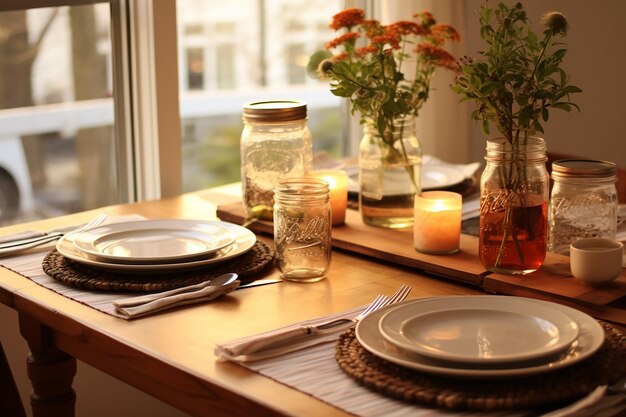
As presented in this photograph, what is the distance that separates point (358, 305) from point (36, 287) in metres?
0.52

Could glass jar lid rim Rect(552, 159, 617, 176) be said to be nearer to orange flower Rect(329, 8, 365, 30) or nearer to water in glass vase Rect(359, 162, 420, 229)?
water in glass vase Rect(359, 162, 420, 229)

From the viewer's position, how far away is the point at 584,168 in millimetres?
1468

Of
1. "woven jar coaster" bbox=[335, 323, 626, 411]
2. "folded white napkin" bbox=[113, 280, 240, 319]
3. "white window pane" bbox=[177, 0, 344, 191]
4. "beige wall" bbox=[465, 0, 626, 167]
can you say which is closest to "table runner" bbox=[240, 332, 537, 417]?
"woven jar coaster" bbox=[335, 323, 626, 411]

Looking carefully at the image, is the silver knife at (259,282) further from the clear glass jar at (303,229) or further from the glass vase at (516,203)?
the glass vase at (516,203)

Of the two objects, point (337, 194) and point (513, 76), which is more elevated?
point (513, 76)

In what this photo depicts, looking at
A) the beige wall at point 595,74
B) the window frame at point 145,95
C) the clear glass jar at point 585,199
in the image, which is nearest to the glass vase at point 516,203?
the clear glass jar at point 585,199

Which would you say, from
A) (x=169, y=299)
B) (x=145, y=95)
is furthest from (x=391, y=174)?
(x=145, y=95)

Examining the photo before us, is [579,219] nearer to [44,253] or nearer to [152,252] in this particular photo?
[152,252]

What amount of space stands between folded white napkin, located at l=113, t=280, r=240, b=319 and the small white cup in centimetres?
51

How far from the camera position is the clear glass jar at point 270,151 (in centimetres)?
174

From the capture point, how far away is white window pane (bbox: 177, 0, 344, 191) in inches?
156

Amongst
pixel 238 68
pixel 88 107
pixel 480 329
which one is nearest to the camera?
pixel 480 329

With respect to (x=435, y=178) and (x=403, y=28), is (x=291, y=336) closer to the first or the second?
(x=403, y=28)

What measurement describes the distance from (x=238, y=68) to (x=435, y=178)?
2.45 meters
